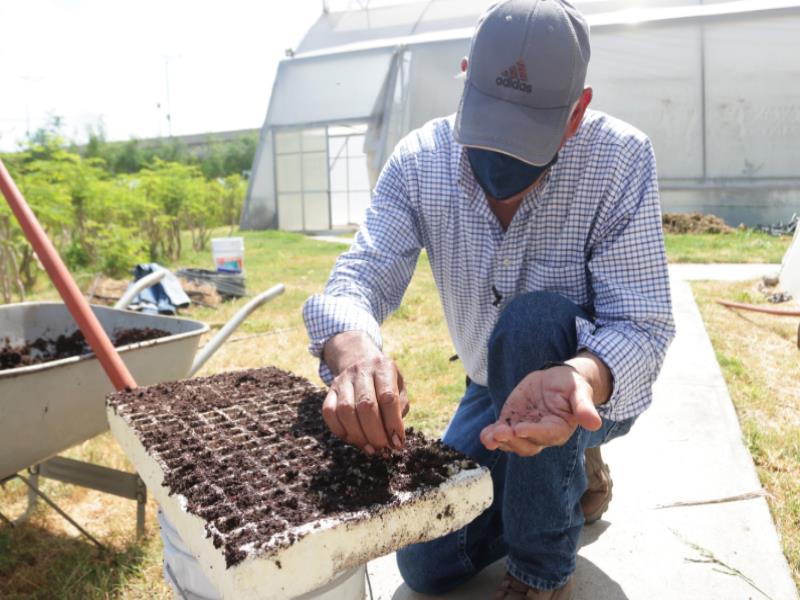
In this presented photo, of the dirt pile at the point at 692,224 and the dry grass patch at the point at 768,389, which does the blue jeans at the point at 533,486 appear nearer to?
the dry grass patch at the point at 768,389

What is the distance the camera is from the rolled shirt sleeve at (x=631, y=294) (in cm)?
143

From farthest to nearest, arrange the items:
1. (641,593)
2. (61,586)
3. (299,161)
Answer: (299,161), (61,586), (641,593)

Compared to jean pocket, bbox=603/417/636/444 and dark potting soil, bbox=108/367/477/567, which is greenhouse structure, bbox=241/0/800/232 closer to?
jean pocket, bbox=603/417/636/444

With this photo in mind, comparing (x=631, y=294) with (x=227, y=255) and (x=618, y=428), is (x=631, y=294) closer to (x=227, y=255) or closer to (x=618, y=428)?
(x=618, y=428)

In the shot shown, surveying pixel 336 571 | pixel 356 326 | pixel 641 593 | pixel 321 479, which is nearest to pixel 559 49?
pixel 356 326

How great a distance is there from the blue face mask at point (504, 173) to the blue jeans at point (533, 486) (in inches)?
10.8

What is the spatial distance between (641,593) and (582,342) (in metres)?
0.67

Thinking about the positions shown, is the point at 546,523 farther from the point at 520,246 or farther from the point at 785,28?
the point at 785,28

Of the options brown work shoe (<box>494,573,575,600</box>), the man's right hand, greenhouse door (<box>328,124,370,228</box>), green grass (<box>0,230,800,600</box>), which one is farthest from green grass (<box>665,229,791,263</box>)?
the man's right hand

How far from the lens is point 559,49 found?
4.86 ft

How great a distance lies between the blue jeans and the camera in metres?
1.47

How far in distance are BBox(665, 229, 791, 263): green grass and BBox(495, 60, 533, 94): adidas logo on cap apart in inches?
291

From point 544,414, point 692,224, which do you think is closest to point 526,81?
point 544,414

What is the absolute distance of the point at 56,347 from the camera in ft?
8.73
